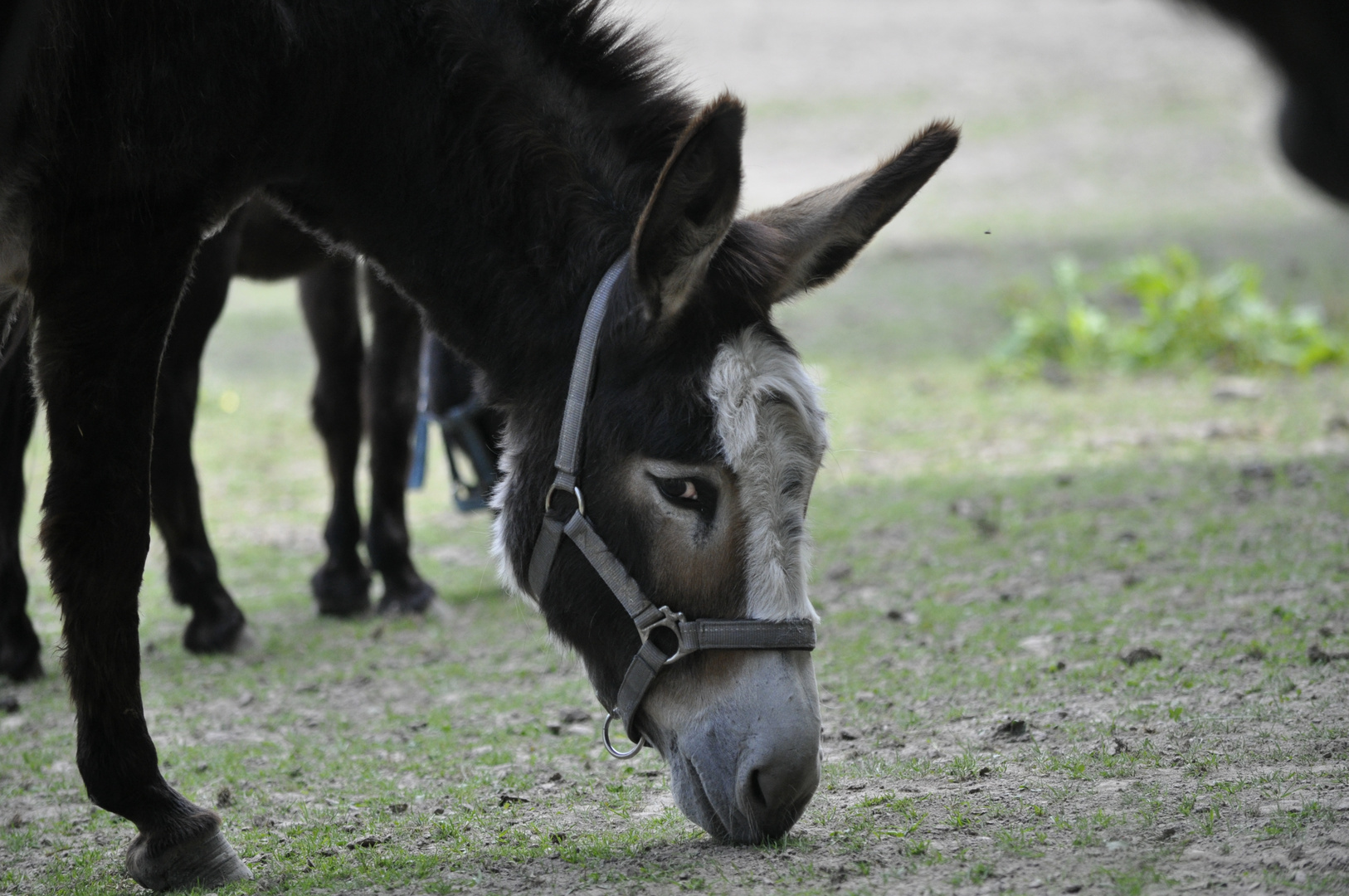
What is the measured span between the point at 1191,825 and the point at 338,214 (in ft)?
7.68

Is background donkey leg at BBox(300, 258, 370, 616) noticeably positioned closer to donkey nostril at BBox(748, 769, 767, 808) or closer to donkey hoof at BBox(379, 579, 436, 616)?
donkey hoof at BBox(379, 579, 436, 616)

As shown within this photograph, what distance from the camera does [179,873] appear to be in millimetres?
2730

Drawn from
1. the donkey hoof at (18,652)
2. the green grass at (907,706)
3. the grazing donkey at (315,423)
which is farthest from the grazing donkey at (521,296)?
the donkey hoof at (18,652)

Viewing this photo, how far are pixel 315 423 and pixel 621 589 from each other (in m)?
3.48

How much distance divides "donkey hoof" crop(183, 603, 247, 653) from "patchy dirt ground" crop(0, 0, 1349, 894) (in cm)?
16

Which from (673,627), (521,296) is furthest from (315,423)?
(673,627)

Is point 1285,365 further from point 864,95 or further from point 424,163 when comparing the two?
point 864,95

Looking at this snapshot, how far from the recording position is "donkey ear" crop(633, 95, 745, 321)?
7.80 ft

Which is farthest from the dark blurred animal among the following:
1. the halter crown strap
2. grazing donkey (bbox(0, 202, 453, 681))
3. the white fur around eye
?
grazing donkey (bbox(0, 202, 453, 681))

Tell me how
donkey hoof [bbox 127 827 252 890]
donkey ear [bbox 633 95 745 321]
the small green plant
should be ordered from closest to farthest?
donkey ear [bbox 633 95 745 321]
donkey hoof [bbox 127 827 252 890]
the small green plant

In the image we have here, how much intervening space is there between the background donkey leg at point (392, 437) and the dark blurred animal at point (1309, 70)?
4675 millimetres

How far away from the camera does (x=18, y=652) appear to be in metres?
4.68

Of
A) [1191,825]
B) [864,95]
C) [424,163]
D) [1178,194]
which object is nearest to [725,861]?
[1191,825]

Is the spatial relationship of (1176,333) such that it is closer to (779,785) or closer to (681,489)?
(681,489)
